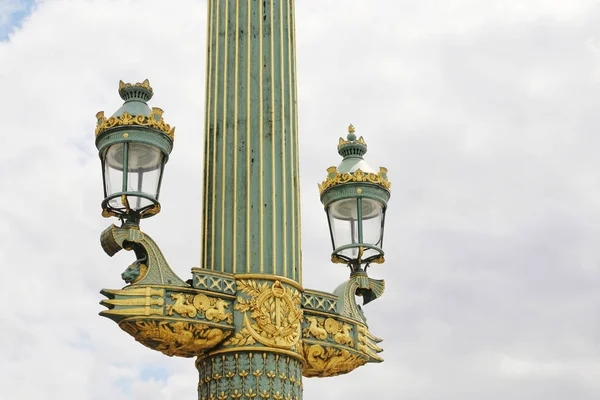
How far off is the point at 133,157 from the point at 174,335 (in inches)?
64.9

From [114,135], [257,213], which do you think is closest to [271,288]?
[257,213]

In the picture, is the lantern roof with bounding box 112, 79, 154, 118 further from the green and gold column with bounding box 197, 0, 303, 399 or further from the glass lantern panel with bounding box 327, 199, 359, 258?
the glass lantern panel with bounding box 327, 199, 359, 258

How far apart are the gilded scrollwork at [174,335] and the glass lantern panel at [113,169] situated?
1282 mm

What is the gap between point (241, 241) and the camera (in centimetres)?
902

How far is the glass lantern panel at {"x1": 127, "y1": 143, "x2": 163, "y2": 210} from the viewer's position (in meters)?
8.91

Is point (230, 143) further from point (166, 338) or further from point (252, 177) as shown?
point (166, 338)

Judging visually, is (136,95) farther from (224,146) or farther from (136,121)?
(224,146)

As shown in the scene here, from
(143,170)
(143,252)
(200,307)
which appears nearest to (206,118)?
(143,170)

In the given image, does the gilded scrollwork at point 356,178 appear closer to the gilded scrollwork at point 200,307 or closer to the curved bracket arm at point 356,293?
the curved bracket arm at point 356,293

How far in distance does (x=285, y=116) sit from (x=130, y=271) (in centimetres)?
219

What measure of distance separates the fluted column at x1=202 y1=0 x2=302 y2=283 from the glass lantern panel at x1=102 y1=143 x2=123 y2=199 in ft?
2.73

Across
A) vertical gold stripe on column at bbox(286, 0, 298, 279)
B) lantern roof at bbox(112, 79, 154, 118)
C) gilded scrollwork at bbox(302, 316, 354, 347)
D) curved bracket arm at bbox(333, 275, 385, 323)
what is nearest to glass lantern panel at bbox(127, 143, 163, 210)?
lantern roof at bbox(112, 79, 154, 118)

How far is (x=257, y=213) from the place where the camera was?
9.14 meters

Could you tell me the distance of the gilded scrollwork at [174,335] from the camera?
27.2 ft
